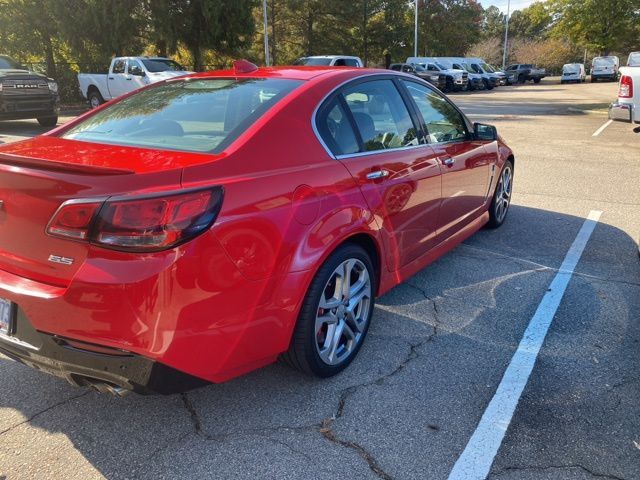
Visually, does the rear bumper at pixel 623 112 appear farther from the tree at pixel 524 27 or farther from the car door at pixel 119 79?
the tree at pixel 524 27

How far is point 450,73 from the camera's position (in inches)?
1353

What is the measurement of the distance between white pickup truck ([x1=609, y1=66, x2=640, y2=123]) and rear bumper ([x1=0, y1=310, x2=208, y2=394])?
30.0ft

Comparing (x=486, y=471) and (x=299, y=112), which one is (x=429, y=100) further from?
(x=486, y=471)

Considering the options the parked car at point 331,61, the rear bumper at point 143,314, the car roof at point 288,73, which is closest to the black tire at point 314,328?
the rear bumper at point 143,314

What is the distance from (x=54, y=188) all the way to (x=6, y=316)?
62 centimetres

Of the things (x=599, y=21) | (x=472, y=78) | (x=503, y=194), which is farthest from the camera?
(x=599, y=21)

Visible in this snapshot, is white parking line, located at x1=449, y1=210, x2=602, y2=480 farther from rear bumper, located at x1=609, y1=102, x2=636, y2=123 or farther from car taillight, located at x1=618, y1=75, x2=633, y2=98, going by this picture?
car taillight, located at x1=618, y1=75, x2=633, y2=98

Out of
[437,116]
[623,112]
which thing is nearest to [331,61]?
[623,112]

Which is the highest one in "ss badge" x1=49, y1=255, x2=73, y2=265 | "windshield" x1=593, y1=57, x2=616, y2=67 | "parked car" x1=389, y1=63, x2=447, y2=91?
"windshield" x1=593, y1=57, x2=616, y2=67

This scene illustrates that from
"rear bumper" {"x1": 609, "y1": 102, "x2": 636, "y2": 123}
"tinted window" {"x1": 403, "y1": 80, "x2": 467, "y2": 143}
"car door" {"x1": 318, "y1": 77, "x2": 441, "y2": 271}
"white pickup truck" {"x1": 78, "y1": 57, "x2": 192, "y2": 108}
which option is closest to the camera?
"car door" {"x1": 318, "y1": 77, "x2": 441, "y2": 271}

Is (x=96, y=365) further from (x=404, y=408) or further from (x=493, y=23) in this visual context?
(x=493, y=23)

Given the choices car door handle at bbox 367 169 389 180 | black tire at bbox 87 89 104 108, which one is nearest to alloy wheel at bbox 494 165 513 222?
car door handle at bbox 367 169 389 180

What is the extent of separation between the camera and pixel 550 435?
8.41 ft

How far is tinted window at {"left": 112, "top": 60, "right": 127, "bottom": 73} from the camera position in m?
18.5
